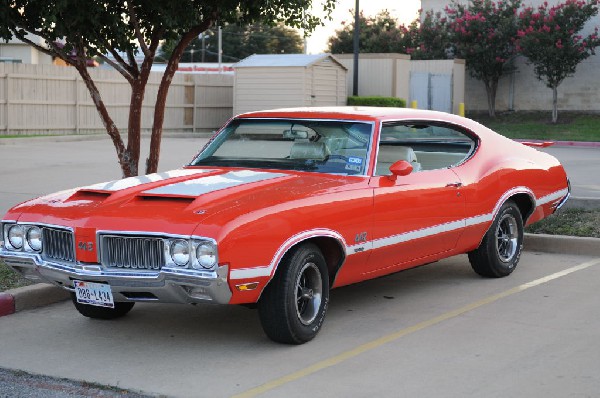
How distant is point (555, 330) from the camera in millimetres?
6953

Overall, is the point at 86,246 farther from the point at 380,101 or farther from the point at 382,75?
the point at 382,75

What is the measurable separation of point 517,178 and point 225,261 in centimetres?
375

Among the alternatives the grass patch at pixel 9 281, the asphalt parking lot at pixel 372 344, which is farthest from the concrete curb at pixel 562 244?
the grass patch at pixel 9 281

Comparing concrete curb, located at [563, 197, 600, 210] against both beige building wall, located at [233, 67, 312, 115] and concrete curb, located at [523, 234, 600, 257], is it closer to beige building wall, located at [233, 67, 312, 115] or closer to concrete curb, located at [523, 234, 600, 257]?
concrete curb, located at [523, 234, 600, 257]

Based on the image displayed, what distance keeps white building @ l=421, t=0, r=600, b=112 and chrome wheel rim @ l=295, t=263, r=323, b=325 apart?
106 ft

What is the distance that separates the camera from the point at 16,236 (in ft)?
22.1

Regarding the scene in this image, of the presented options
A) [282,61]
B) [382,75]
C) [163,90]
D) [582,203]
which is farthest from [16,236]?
[382,75]

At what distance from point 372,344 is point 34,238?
2.35 meters

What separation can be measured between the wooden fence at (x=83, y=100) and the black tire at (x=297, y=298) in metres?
23.1

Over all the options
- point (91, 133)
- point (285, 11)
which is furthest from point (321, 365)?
point (91, 133)

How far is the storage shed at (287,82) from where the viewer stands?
32969 mm

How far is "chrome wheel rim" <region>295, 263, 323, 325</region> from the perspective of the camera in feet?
21.9

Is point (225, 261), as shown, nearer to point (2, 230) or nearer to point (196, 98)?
point (2, 230)

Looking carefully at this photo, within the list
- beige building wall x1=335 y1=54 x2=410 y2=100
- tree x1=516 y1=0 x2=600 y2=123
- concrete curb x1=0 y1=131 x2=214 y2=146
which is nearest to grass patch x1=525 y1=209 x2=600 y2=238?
concrete curb x1=0 y1=131 x2=214 y2=146
